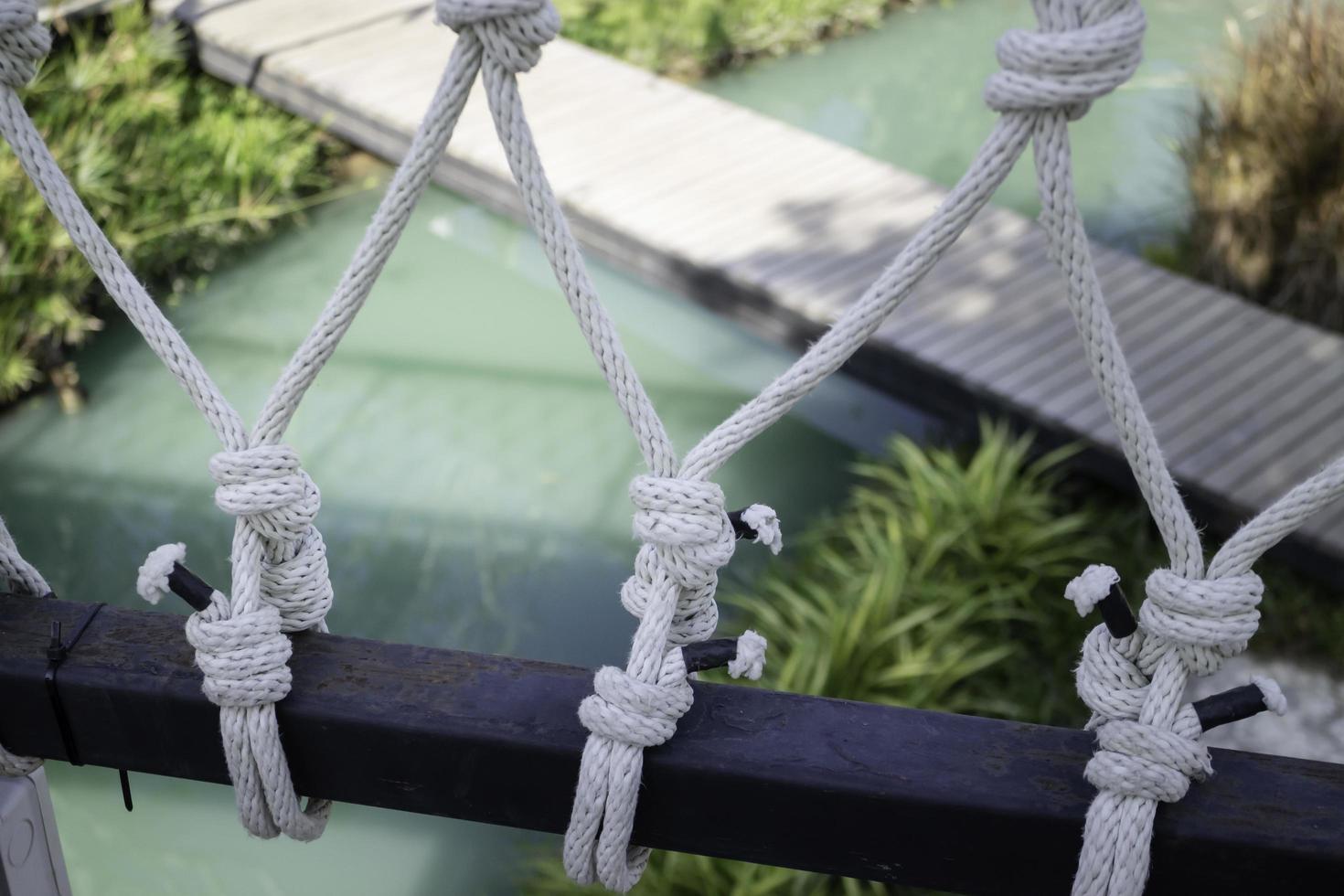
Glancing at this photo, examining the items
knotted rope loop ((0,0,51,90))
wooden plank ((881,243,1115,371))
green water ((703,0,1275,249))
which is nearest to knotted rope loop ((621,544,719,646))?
knotted rope loop ((0,0,51,90))

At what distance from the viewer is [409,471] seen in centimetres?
302

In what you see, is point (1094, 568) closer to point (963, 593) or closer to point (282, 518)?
point (282, 518)

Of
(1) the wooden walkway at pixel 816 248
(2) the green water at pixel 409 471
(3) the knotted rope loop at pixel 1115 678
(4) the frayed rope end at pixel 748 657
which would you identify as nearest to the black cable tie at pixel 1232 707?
(3) the knotted rope loop at pixel 1115 678

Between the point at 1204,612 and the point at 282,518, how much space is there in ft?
1.58

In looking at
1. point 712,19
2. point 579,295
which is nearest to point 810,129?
point 712,19

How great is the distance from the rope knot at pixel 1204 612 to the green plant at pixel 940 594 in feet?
5.15

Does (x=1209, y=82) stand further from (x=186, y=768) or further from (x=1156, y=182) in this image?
(x=186, y=768)

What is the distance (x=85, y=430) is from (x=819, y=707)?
291cm

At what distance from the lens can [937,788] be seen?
60 centimetres

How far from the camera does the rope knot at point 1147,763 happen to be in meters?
0.58

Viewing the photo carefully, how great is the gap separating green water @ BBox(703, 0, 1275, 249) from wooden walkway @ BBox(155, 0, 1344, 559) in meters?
0.71

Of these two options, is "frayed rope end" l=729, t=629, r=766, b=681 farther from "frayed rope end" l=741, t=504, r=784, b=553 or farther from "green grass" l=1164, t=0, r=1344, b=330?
"green grass" l=1164, t=0, r=1344, b=330

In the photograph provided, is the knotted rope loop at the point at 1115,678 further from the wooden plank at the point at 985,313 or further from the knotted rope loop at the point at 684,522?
the wooden plank at the point at 985,313

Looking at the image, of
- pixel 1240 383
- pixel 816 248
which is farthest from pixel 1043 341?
pixel 816 248
